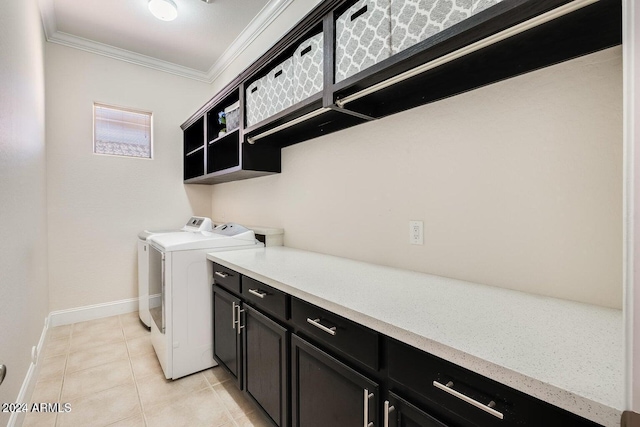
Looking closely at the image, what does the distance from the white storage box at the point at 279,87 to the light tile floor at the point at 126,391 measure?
5.77ft

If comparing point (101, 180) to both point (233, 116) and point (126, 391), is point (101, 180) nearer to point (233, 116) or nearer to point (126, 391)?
point (233, 116)

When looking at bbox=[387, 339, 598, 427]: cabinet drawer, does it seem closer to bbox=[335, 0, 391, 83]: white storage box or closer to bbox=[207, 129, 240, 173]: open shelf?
bbox=[335, 0, 391, 83]: white storage box

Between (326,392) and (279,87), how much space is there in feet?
5.39

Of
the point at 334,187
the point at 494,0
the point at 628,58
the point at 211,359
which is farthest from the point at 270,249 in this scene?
the point at 628,58

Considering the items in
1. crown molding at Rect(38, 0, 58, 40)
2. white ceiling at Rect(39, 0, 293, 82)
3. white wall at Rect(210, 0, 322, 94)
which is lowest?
white wall at Rect(210, 0, 322, 94)

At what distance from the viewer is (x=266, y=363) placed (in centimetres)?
145

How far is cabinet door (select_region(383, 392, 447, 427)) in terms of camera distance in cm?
77

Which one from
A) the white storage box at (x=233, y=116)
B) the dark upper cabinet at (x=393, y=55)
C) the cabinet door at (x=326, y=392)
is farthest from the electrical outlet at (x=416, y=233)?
the white storage box at (x=233, y=116)

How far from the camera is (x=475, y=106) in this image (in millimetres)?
1222

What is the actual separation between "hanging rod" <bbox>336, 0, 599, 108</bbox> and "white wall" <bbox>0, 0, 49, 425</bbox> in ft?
5.44

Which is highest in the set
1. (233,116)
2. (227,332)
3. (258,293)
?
(233,116)

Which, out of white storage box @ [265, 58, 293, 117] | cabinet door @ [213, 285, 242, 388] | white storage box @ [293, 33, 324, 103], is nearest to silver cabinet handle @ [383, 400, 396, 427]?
cabinet door @ [213, 285, 242, 388]

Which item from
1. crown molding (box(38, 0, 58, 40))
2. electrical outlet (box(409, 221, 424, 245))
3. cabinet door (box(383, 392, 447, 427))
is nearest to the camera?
cabinet door (box(383, 392, 447, 427))

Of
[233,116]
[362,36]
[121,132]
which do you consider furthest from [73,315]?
[362,36]
